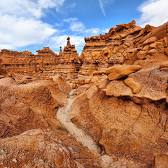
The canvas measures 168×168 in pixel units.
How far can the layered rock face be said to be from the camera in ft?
35.0

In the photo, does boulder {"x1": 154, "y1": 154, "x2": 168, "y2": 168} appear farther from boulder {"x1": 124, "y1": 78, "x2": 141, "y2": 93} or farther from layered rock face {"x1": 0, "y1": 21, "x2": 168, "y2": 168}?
boulder {"x1": 124, "y1": 78, "x2": 141, "y2": 93}

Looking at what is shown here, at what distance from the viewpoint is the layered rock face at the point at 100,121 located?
10656 mm

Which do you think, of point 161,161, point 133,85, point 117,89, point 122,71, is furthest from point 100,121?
point 161,161

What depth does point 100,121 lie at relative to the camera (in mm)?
16016

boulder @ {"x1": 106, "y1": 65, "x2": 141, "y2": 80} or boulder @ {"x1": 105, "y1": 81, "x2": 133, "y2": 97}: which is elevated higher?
boulder @ {"x1": 106, "y1": 65, "x2": 141, "y2": 80}

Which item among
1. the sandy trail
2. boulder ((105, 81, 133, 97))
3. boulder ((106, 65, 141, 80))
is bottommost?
the sandy trail

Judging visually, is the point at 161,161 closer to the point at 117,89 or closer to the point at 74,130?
the point at 117,89

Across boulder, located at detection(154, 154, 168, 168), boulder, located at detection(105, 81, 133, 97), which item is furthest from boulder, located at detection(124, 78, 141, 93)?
boulder, located at detection(154, 154, 168, 168)

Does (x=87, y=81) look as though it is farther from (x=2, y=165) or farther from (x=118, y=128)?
(x=2, y=165)

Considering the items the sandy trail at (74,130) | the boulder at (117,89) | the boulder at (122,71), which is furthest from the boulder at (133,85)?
the sandy trail at (74,130)

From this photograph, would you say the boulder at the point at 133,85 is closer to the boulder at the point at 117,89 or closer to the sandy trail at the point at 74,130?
the boulder at the point at 117,89

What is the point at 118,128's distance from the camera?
1442 cm

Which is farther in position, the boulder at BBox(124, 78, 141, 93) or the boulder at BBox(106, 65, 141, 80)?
the boulder at BBox(106, 65, 141, 80)

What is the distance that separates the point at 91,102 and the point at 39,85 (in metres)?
5.50
